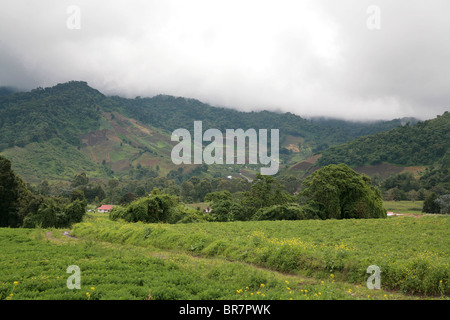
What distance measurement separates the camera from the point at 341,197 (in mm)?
40094

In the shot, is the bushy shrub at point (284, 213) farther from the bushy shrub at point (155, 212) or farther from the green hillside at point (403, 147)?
the green hillside at point (403, 147)

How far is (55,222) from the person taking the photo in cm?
3550

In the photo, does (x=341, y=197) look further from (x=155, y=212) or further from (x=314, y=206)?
(x=155, y=212)

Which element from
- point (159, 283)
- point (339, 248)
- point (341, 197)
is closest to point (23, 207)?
point (159, 283)

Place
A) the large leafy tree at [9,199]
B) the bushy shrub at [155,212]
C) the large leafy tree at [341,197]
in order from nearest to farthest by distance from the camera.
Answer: the bushy shrub at [155,212]
the large leafy tree at [341,197]
the large leafy tree at [9,199]

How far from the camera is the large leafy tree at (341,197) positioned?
38.6 metres

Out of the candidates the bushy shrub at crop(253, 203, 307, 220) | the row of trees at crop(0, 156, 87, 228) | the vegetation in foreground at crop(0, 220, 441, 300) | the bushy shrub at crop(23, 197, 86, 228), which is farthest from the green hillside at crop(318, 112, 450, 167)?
the vegetation in foreground at crop(0, 220, 441, 300)

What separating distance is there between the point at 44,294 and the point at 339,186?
37.5 meters

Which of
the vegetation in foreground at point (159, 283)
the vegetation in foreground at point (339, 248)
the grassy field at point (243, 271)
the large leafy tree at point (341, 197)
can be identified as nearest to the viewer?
the vegetation in foreground at point (159, 283)

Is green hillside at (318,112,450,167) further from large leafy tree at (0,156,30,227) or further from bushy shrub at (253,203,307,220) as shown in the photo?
large leafy tree at (0,156,30,227)

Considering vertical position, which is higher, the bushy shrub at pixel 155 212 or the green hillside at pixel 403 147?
the green hillside at pixel 403 147

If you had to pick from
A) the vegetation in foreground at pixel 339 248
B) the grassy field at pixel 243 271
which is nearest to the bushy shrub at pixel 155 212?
the vegetation in foreground at pixel 339 248

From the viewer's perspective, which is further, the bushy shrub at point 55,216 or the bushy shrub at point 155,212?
the bushy shrub at point 155,212
